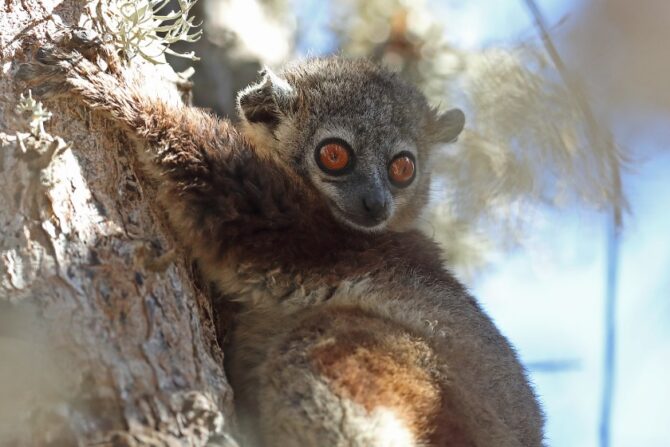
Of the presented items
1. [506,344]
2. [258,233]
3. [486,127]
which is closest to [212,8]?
[486,127]

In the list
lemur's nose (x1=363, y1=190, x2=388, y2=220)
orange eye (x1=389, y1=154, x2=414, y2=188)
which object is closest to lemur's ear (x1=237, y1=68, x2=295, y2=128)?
orange eye (x1=389, y1=154, x2=414, y2=188)

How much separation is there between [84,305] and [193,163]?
4.00 ft

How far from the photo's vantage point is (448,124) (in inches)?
261

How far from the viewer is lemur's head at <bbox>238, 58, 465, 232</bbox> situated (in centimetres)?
550

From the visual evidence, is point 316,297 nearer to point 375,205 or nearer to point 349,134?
point 375,205

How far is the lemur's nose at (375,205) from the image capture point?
209 inches

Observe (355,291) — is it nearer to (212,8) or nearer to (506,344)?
(506,344)

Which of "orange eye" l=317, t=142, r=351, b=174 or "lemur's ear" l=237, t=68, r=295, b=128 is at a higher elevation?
"lemur's ear" l=237, t=68, r=295, b=128

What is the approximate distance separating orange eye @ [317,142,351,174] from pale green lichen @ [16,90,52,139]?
7.47 feet

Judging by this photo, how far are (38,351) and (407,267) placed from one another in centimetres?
250

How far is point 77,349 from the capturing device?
10.8 ft

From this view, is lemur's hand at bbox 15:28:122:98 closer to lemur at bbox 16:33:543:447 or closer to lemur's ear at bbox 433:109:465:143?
lemur at bbox 16:33:543:447

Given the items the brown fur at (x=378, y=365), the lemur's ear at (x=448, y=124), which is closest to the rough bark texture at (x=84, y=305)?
the brown fur at (x=378, y=365)

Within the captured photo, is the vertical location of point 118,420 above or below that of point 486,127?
below
